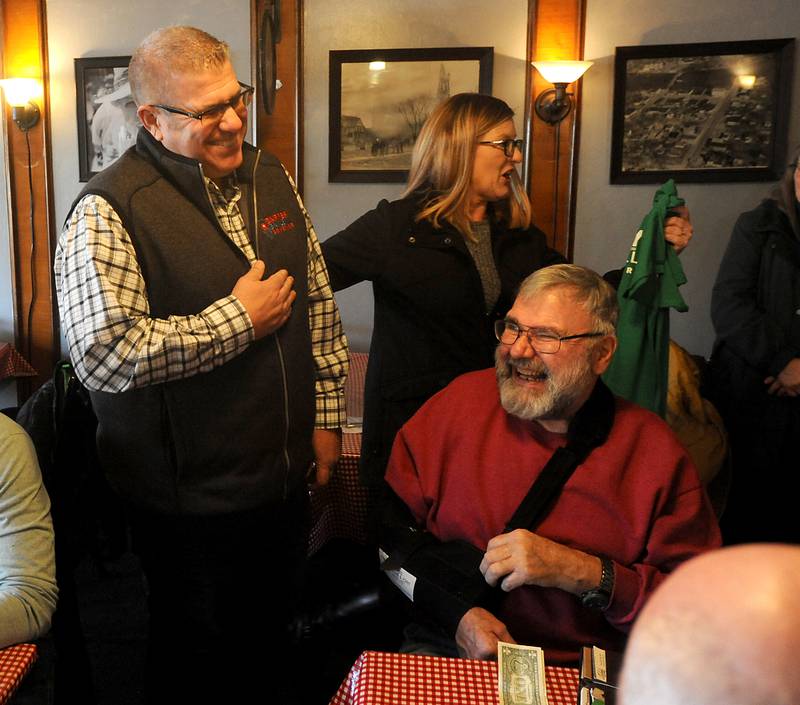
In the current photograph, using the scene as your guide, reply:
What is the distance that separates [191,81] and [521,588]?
3.72 feet

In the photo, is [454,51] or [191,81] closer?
[191,81]

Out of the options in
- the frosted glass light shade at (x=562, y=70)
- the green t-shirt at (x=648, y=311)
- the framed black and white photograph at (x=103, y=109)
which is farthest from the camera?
the framed black and white photograph at (x=103, y=109)

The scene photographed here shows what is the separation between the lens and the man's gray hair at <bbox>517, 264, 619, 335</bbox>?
1.66m

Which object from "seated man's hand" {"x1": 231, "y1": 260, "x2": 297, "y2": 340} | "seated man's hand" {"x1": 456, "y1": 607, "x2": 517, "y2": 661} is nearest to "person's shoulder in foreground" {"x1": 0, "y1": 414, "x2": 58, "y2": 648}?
"seated man's hand" {"x1": 231, "y1": 260, "x2": 297, "y2": 340}

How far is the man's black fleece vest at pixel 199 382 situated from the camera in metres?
1.53

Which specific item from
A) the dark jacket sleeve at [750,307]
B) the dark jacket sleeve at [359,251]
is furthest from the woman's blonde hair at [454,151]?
the dark jacket sleeve at [750,307]

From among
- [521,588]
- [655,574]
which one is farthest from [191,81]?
[655,574]

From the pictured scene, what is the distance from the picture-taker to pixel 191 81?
1.52 m

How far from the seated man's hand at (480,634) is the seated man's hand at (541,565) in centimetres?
7

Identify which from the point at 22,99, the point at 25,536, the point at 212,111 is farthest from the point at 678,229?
the point at 22,99

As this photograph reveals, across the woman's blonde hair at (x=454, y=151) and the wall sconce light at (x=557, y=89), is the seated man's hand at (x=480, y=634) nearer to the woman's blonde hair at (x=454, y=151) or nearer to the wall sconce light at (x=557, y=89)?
the woman's blonde hair at (x=454, y=151)

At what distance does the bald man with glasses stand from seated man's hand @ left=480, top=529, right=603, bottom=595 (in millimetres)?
520

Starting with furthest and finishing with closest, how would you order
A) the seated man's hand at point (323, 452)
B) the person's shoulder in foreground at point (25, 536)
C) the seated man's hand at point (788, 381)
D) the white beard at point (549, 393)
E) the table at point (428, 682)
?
1. the seated man's hand at point (788, 381)
2. the seated man's hand at point (323, 452)
3. the white beard at point (549, 393)
4. the person's shoulder in foreground at point (25, 536)
5. the table at point (428, 682)

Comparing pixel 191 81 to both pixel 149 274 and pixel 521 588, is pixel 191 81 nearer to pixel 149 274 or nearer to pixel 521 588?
pixel 149 274
